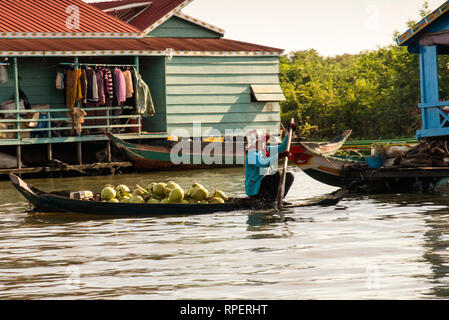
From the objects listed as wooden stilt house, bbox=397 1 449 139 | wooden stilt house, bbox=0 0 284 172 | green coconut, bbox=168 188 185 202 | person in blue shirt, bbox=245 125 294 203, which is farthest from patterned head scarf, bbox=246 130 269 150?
wooden stilt house, bbox=0 0 284 172

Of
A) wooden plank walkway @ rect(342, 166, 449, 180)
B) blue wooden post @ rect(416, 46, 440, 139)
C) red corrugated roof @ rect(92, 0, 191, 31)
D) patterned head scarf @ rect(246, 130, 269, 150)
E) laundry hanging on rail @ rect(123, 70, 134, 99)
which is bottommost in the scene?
wooden plank walkway @ rect(342, 166, 449, 180)

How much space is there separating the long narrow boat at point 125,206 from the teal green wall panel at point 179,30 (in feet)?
41.8

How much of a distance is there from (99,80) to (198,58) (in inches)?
141

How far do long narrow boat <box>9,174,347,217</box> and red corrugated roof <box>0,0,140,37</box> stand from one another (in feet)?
33.9

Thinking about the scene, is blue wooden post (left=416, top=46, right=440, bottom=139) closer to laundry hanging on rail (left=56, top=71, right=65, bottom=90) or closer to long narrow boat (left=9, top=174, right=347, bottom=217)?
long narrow boat (left=9, top=174, right=347, bottom=217)

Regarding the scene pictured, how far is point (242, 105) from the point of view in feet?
84.6

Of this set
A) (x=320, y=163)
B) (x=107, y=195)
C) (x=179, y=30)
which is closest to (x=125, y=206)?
(x=107, y=195)

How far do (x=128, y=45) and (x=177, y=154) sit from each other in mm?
3650

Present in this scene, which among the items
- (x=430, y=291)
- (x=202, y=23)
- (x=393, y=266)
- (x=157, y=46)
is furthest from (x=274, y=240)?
(x=202, y=23)

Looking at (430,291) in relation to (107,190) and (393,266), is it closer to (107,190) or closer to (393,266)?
(393,266)

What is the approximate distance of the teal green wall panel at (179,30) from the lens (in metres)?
25.9

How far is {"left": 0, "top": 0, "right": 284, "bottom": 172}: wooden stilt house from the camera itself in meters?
22.6

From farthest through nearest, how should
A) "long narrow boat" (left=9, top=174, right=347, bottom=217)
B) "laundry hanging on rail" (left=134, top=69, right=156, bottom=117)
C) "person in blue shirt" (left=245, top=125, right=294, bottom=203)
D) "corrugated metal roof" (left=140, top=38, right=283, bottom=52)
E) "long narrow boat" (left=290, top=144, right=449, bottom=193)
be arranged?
"corrugated metal roof" (left=140, top=38, right=283, bottom=52) → "laundry hanging on rail" (left=134, top=69, right=156, bottom=117) → "long narrow boat" (left=290, top=144, right=449, bottom=193) → "long narrow boat" (left=9, top=174, right=347, bottom=217) → "person in blue shirt" (left=245, top=125, right=294, bottom=203)

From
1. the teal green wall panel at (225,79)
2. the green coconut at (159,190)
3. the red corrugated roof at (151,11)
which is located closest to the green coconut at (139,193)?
the green coconut at (159,190)
